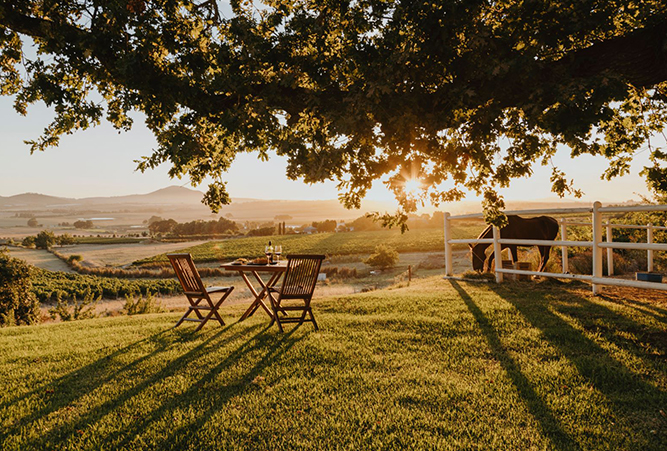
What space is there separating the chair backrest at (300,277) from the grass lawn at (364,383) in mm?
542

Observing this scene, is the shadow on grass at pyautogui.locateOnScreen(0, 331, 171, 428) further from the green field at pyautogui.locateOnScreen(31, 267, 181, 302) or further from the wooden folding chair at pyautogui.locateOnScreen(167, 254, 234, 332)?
the green field at pyautogui.locateOnScreen(31, 267, 181, 302)

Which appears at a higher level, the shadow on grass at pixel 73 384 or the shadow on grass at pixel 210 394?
the shadow on grass at pixel 210 394

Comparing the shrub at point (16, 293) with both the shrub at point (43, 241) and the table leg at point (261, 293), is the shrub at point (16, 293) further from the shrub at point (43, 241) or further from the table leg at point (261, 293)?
the shrub at point (43, 241)

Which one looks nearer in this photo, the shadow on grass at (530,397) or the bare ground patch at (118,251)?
the shadow on grass at (530,397)

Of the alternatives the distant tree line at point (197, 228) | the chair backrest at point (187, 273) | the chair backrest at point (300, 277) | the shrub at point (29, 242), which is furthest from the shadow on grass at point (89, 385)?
the shrub at point (29, 242)

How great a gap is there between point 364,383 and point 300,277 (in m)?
2.58

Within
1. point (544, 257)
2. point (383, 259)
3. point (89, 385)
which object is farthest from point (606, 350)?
point (383, 259)

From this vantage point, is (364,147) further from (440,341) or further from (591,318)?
(591,318)

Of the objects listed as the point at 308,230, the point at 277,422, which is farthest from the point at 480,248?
the point at 308,230

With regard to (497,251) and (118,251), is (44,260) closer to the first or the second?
(118,251)

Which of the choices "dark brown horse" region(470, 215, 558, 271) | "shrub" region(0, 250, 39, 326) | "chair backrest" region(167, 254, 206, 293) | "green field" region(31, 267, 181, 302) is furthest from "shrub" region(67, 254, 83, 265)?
"dark brown horse" region(470, 215, 558, 271)

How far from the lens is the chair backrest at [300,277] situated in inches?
241

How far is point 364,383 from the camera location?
3.91m

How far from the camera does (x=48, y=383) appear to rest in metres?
4.34
